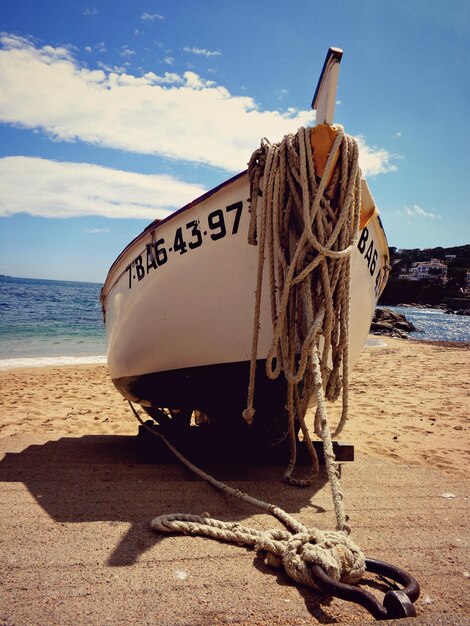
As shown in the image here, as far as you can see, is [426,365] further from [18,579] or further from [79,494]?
[18,579]

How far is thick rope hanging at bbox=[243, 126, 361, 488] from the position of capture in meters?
2.39

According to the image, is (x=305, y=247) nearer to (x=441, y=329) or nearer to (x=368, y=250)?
(x=368, y=250)

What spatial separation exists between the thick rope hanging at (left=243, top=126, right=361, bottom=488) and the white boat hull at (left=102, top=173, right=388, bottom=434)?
0.28 m

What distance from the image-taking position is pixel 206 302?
3068 millimetres

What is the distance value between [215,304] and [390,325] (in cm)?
2303

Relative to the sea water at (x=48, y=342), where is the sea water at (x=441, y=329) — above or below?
below

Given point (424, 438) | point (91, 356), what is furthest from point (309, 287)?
point (91, 356)

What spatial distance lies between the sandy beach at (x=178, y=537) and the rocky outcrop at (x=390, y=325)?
1867cm

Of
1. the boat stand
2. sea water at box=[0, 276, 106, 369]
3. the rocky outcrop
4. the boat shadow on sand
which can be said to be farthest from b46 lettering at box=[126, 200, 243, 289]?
the rocky outcrop

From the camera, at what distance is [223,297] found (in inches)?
118

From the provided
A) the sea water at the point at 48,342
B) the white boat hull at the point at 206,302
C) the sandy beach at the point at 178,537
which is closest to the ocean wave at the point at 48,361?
the sea water at the point at 48,342

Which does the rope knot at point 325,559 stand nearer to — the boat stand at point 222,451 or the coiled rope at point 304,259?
the coiled rope at point 304,259

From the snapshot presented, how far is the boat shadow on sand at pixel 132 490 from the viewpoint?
2354 millimetres

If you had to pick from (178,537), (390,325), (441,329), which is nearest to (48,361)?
(178,537)
